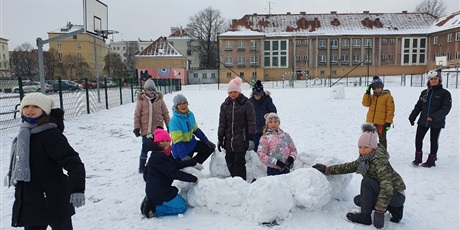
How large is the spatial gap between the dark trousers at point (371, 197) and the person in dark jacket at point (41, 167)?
9.78 feet

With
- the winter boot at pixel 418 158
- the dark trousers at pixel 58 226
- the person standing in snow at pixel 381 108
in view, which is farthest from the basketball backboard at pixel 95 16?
the winter boot at pixel 418 158

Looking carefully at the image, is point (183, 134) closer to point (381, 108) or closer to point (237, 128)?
point (237, 128)

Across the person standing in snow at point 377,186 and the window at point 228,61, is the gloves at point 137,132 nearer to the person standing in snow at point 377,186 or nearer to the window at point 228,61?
the person standing in snow at point 377,186

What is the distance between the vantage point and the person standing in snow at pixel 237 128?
495cm

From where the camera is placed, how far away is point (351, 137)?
365 inches

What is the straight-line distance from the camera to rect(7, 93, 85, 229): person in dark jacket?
2.65 m

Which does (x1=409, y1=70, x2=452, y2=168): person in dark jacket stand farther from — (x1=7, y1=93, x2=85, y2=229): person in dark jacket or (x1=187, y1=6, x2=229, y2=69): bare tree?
(x1=187, y1=6, x2=229, y2=69): bare tree

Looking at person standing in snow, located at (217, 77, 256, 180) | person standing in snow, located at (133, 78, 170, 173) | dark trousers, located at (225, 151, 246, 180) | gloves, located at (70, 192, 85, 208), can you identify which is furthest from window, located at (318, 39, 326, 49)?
gloves, located at (70, 192, 85, 208)

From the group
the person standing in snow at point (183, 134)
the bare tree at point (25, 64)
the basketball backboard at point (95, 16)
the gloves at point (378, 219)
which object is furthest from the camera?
the bare tree at point (25, 64)

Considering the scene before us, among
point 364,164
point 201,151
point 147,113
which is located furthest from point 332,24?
point 364,164

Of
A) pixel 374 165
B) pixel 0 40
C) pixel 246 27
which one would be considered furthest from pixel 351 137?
pixel 0 40

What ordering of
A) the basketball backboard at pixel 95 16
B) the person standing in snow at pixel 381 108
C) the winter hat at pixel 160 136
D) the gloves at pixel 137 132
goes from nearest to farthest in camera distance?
1. the winter hat at pixel 160 136
2. the gloves at pixel 137 132
3. the person standing in snow at pixel 381 108
4. the basketball backboard at pixel 95 16

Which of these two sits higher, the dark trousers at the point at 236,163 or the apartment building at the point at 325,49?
the apartment building at the point at 325,49

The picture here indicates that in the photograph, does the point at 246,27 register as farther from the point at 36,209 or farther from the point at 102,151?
the point at 36,209
